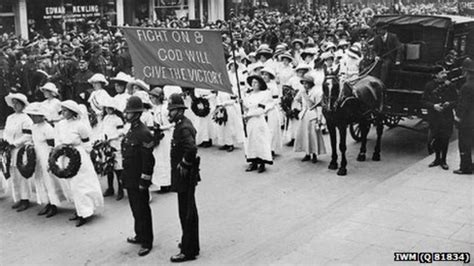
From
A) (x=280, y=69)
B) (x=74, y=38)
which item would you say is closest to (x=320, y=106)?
(x=280, y=69)

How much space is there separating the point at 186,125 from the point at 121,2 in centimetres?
2429

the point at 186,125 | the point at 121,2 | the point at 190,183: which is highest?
the point at 121,2

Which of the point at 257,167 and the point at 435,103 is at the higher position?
the point at 435,103

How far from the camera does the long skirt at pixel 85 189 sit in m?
9.16

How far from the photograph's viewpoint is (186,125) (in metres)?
7.80

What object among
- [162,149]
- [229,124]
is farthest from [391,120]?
[162,149]

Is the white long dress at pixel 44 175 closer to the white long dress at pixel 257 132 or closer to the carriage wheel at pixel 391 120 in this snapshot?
the white long dress at pixel 257 132

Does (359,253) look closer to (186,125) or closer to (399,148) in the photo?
(186,125)

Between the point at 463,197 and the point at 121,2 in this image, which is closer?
the point at 463,197

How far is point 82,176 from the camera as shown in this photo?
9.25 meters

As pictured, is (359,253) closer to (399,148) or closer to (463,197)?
(463,197)

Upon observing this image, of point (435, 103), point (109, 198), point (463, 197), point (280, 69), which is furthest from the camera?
point (280, 69)

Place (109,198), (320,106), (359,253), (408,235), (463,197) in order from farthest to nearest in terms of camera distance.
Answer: (320,106)
(109,198)
(463,197)
(408,235)
(359,253)

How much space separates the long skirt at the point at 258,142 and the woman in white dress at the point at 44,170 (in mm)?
3632
